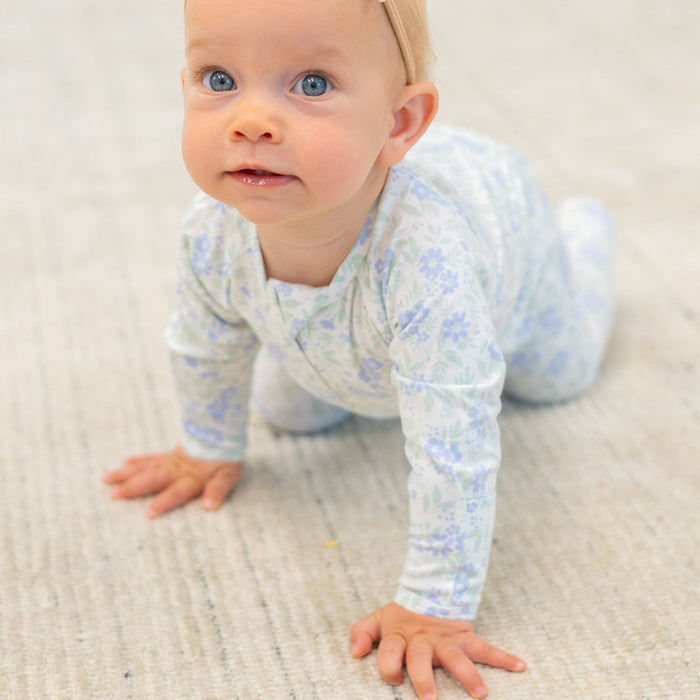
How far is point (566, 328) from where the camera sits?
39.2 inches

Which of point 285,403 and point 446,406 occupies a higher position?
point 446,406


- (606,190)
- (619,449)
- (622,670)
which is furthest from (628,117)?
(622,670)

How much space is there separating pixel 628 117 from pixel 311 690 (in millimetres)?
1164

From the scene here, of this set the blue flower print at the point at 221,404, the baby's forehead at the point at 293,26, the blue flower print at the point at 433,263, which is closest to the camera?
the baby's forehead at the point at 293,26

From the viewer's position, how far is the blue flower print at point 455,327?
71 centimetres

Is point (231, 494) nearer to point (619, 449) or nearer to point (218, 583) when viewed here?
point (218, 583)

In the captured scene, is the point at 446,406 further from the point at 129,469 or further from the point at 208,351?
the point at 129,469

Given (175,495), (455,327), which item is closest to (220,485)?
(175,495)

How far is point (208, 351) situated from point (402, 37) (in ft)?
1.08

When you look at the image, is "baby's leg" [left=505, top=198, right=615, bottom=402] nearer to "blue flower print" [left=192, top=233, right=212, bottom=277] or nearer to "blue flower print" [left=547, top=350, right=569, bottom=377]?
"blue flower print" [left=547, top=350, right=569, bottom=377]

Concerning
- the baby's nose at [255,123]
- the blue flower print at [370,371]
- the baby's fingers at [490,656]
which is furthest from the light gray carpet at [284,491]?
the baby's nose at [255,123]

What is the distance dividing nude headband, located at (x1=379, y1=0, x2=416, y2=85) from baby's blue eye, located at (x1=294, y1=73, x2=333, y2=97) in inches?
2.3

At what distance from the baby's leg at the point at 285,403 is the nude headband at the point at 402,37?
0.37 meters

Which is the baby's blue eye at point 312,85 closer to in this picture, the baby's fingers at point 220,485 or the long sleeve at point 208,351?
the long sleeve at point 208,351
